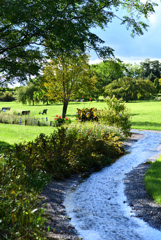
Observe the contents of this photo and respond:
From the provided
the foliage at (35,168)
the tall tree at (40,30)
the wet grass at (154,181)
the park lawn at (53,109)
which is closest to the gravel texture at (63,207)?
the wet grass at (154,181)

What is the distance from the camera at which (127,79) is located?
39.8 m

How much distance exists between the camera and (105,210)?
482 cm

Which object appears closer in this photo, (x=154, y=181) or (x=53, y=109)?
(x=154, y=181)

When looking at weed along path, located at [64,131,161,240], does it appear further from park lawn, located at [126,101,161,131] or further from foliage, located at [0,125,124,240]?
park lawn, located at [126,101,161,131]

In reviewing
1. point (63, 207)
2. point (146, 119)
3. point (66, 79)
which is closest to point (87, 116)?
point (66, 79)

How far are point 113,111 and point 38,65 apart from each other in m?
6.74

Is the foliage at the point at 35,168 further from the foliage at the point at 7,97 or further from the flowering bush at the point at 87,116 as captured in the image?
the foliage at the point at 7,97

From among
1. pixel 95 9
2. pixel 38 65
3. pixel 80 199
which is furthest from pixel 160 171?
pixel 95 9

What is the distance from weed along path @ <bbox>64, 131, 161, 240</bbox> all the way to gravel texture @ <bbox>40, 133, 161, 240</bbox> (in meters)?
0.11

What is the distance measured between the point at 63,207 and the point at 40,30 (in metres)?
4.43

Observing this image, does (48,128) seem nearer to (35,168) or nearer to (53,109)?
(35,168)

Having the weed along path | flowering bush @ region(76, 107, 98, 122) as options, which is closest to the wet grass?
the weed along path

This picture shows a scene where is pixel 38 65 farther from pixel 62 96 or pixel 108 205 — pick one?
pixel 62 96

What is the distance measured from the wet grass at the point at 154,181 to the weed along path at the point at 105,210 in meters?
0.59
